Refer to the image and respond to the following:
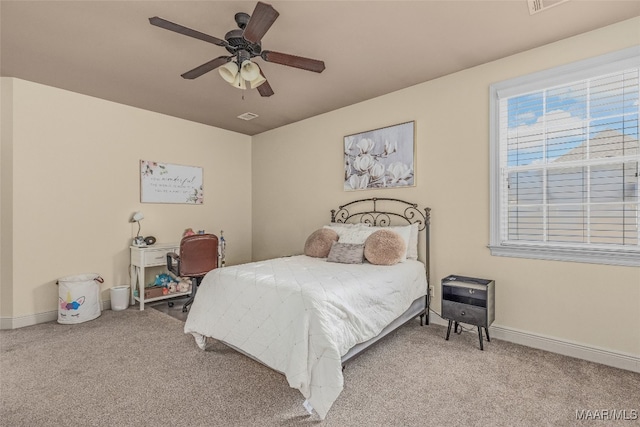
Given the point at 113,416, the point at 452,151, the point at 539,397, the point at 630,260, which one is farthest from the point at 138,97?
the point at 630,260

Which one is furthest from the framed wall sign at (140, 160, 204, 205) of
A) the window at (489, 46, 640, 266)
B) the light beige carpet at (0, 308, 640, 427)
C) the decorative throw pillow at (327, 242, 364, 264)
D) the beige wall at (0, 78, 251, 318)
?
the window at (489, 46, 640, 266)

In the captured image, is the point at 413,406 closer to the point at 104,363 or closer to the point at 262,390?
the point at 262,390

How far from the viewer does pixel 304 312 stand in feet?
6.01

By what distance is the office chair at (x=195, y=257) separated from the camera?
3520 mm

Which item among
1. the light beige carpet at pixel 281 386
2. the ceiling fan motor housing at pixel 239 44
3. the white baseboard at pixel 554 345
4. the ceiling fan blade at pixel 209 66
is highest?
the ceiling fan motor housing at pixel 239 44

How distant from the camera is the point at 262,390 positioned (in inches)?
79.9

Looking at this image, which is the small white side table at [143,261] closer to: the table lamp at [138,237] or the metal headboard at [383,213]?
the table lamp at [138,237]

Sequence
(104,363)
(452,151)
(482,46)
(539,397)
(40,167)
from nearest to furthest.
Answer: (539,397)
(104,363)
(482,46)
(452,151)
(40,167)

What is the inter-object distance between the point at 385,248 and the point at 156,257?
9.52 ft

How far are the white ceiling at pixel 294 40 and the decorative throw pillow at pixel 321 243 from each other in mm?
1657

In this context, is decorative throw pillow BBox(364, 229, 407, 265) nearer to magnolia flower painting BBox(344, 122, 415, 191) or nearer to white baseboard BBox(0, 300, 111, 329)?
magnolia flower painting BBox(344, 122, 415, 191)

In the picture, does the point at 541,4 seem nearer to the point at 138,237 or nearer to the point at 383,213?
the point at 383,213

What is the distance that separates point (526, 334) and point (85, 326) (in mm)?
4337

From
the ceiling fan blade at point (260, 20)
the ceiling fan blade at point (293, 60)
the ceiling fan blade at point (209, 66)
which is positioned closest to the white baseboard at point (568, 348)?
the ceiling fan blade at point (293, 60)
